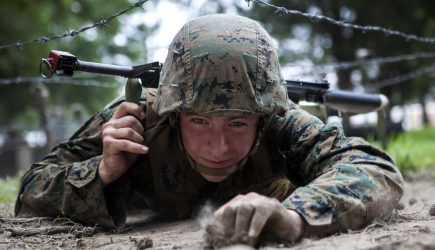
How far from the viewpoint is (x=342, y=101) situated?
12.6 feet

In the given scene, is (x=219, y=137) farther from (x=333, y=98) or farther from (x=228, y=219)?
(x=333, y=98)

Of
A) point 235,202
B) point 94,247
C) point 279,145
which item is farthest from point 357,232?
point 94,247

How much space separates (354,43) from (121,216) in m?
12.8

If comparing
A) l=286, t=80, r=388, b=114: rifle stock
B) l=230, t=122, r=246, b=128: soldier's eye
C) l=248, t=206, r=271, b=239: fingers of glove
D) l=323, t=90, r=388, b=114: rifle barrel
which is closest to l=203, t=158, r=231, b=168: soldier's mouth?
l=230, t=122, r=246, b=128: soldier's eye

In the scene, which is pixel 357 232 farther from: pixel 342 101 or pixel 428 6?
pixel 428 6

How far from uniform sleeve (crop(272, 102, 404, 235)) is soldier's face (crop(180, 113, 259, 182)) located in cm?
30

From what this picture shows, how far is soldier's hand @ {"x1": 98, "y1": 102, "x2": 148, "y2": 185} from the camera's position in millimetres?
2467

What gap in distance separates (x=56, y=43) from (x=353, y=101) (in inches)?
432

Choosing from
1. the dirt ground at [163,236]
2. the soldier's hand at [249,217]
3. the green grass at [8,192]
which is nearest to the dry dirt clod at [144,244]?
the dirt ground at [163,236]

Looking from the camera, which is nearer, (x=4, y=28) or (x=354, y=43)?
(x=4, y=28)

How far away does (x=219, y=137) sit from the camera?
2271 mm

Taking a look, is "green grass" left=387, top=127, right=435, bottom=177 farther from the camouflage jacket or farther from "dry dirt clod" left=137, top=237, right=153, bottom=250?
"dry dirt clod" left=137, top=237, right=153, bottom=250

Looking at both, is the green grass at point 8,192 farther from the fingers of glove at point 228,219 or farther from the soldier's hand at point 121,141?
the fingers of glove at point 228,219

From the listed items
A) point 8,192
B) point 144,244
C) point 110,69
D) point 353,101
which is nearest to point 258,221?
point 144,244
